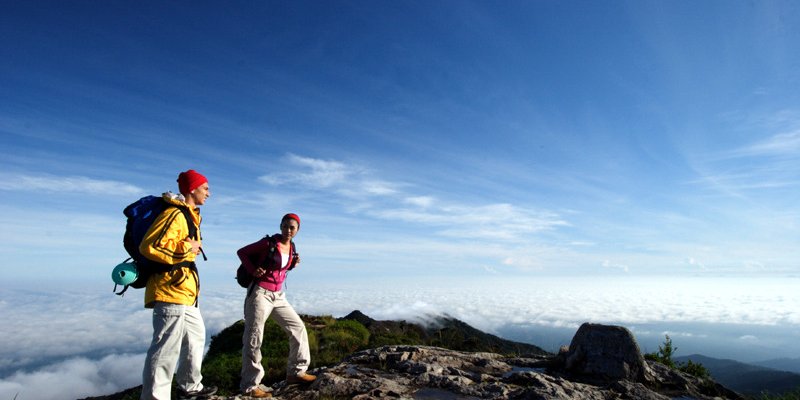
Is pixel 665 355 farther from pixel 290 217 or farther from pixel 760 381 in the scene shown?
pixel 760 381

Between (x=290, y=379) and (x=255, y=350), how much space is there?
888mm

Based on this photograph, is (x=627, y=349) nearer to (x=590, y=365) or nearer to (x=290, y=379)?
(x=590, y=365)

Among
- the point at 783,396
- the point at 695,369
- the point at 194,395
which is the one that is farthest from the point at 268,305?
the point at 695,369

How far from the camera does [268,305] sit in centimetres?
704

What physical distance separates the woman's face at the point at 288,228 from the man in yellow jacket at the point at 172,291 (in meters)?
1.79

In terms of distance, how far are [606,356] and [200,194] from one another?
8350mm

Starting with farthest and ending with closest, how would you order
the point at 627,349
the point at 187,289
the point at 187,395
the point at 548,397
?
the point at 627,349, the point at 548,397, the point at 187,395, the point at 187,289

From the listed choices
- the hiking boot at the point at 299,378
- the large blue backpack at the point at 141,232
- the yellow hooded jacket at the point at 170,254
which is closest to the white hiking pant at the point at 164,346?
the yellow hooded jacket at the point at 170,254

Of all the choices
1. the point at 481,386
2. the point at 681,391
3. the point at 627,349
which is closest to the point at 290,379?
the point at 481,386

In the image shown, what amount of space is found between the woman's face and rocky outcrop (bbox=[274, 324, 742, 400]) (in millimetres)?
2539

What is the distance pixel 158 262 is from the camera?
5066mm

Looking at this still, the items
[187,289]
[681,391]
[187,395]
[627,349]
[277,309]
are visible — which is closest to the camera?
[187,289]

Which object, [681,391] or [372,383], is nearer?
[372,383]

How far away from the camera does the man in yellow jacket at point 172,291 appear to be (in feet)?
16.2
